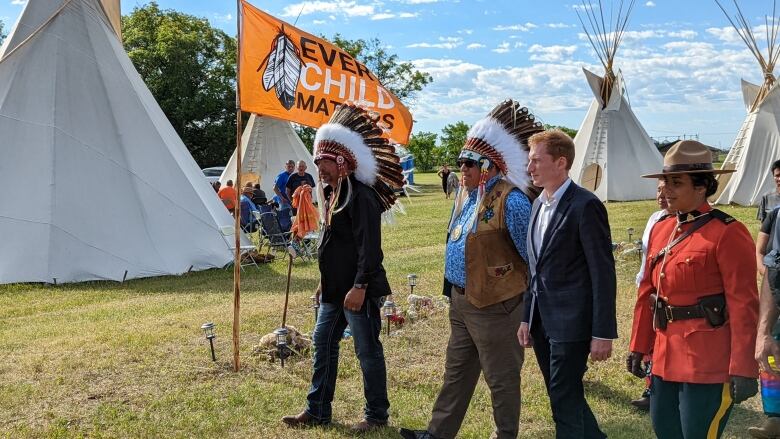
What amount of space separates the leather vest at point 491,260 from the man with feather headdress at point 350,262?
723 mm

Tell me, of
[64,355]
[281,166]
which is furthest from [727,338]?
[281,166]

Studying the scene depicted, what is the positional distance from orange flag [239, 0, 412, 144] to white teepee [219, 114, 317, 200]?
16821 mm

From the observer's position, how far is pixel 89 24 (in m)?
11.3

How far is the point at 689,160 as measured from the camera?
9.75 ft

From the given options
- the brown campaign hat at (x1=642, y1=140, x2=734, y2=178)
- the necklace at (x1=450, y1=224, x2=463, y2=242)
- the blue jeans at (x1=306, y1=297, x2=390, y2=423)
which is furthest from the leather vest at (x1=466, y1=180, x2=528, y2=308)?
the brown campaign hat at (x1=642, y1=140, x2=734, y2=178)

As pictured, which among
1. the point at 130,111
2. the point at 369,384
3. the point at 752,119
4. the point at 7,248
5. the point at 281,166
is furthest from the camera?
the point at 281,166

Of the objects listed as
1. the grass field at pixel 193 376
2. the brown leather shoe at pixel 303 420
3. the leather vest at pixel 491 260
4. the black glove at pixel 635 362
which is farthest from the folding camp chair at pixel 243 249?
the black glove at pixel 635 362

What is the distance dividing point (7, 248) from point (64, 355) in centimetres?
469

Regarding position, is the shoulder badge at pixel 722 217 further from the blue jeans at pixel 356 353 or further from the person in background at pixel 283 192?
the person in background at pixel 283 192

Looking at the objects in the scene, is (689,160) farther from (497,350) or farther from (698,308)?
(497,350)

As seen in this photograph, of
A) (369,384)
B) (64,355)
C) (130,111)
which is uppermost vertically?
(130,111)

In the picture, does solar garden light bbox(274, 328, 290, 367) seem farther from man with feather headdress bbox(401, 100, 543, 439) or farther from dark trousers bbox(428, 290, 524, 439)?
dark trousers bbox(428, 290, 524, 439)

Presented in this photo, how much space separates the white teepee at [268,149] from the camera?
22859 mm

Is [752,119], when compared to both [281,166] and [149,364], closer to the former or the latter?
[281,166]
